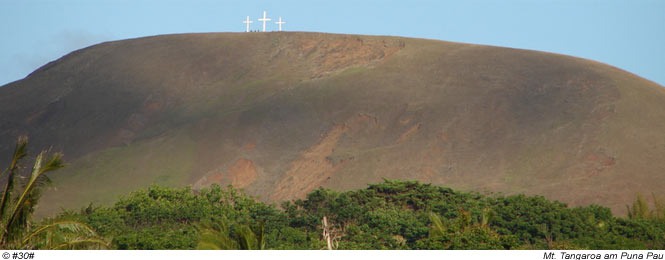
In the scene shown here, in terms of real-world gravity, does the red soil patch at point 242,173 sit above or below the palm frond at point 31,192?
above

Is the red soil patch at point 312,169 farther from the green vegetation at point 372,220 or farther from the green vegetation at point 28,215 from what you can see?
the green vegetation at point 28,215

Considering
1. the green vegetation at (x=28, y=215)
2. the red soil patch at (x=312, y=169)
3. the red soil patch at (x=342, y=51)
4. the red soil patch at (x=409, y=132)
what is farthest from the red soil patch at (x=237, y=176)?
the green vegetation at (x=28, y=215)

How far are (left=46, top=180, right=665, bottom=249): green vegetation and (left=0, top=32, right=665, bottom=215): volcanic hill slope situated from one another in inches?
545

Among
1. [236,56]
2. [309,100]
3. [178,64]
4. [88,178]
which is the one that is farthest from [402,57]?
[88,178]

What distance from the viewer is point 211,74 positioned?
81938 mm

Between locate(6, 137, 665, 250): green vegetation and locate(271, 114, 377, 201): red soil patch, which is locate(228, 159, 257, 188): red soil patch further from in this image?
locate(6, 137, 665, 250): green vegetation

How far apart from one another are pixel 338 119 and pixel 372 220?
3010 centimetres

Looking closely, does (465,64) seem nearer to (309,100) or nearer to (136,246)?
(309,100)

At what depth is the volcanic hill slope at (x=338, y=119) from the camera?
60.1 metres

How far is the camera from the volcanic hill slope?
6012cm

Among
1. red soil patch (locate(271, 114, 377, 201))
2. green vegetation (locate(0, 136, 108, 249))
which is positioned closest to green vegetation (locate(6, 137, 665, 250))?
green vegetation (locate(0, 136, 108, 249))

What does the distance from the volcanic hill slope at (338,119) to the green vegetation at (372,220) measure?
45.4ft

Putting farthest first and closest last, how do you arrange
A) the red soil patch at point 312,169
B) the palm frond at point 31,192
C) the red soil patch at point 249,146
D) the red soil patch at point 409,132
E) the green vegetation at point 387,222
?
the red soil patch at point 249,146 → the red soil patch at point 409,132 → the red soil patch at point 312,169 → the green vegetation at point 387,222 → the palm frond at point 31,192

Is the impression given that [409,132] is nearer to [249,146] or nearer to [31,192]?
[249,146]
